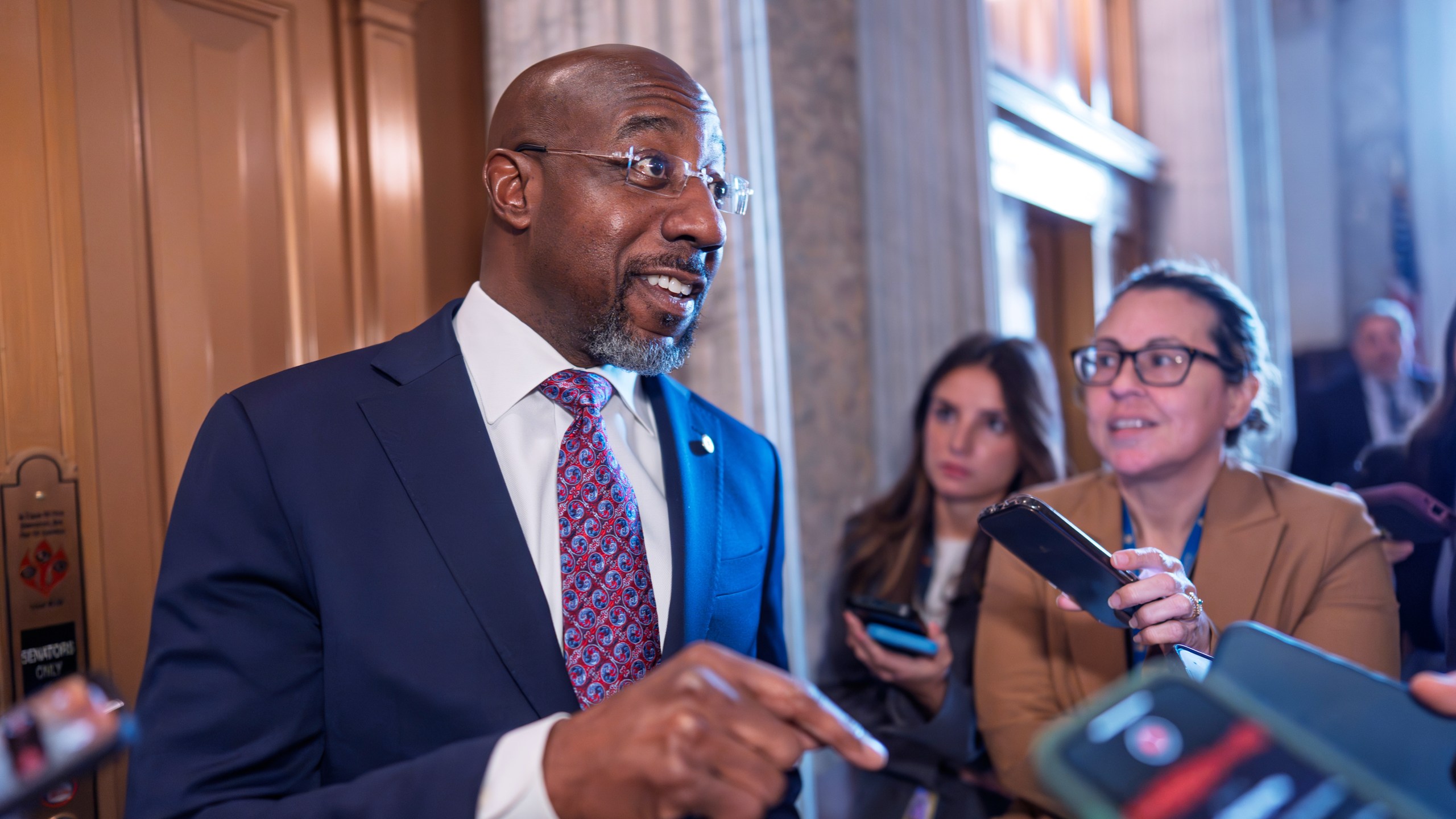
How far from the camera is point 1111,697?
68 centimetres

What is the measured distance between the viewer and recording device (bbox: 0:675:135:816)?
0.66 m

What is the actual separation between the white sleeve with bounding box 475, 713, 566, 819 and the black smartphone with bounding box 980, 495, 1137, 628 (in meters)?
0.82

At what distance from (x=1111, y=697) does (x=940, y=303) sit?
333cm

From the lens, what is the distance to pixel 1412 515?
2217 mm

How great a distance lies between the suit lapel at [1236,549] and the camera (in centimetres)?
193

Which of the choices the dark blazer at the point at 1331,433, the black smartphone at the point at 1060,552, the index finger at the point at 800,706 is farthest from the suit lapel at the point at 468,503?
the dark blazer at the point at 1331,433

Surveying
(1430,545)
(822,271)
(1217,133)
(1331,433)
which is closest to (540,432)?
(1430,545)

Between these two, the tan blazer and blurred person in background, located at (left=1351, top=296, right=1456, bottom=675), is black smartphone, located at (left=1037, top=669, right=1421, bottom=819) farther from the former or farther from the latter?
blurred person in background, located at (left=1351, top=296, right=1456, bottom=675)

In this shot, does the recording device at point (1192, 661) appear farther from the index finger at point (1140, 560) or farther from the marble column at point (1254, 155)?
the marble column at point (1254, 155)

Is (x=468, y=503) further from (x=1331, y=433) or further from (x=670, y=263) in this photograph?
(x=1331, y=433)

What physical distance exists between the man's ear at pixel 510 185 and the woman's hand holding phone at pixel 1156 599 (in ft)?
3.75

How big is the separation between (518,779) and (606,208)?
910mm

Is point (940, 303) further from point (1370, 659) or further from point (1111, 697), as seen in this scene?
point (1111, 697)

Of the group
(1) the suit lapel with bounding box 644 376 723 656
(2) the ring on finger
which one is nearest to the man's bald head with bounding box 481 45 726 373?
(1) the suit lapel with bounding box 644 376 723 656
